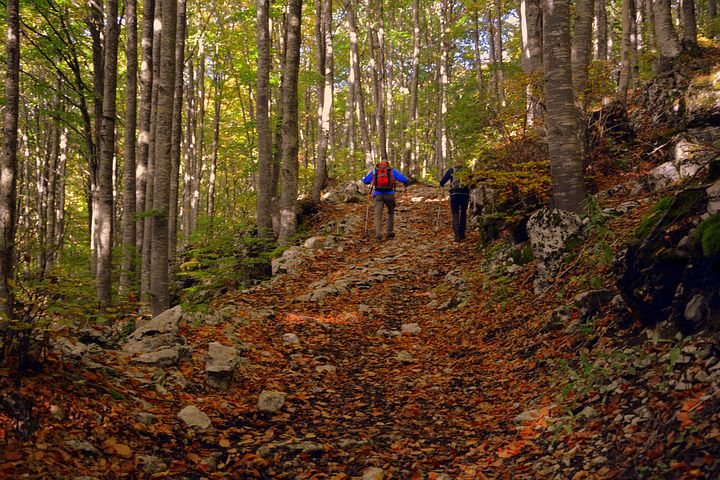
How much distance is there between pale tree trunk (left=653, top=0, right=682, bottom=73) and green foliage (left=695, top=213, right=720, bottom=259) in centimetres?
992

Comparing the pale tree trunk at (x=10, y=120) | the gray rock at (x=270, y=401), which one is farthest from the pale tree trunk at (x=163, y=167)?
the gray rock at (x=270, y=401)

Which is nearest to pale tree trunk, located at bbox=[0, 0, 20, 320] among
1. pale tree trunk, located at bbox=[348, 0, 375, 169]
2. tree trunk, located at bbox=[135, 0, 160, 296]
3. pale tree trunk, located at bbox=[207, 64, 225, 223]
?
tree trunk, located at bbox=[135, 0, 160, 296]

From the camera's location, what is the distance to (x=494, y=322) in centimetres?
682

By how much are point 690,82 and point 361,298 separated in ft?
26.0

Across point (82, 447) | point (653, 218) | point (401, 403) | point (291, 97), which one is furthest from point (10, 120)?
point (653, 218)

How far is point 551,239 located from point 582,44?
5.10 metres

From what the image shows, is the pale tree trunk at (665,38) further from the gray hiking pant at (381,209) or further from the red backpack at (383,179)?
the gray hiking pant at (381,209)

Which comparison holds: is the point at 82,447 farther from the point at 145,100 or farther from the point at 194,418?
the point at 145,100

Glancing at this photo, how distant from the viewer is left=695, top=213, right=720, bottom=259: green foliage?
3.50 meters

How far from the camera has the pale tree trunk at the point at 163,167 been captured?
26.7 feet

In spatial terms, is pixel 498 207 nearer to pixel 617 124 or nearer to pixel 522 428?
pixel 617 124

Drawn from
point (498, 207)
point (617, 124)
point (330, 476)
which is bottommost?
point (330, 476)

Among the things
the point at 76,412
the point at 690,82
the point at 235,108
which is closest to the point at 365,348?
the point at 76,412

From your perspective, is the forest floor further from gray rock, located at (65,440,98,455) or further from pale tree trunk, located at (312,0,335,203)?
pale tree trunk, located at (312,0,335,203)
